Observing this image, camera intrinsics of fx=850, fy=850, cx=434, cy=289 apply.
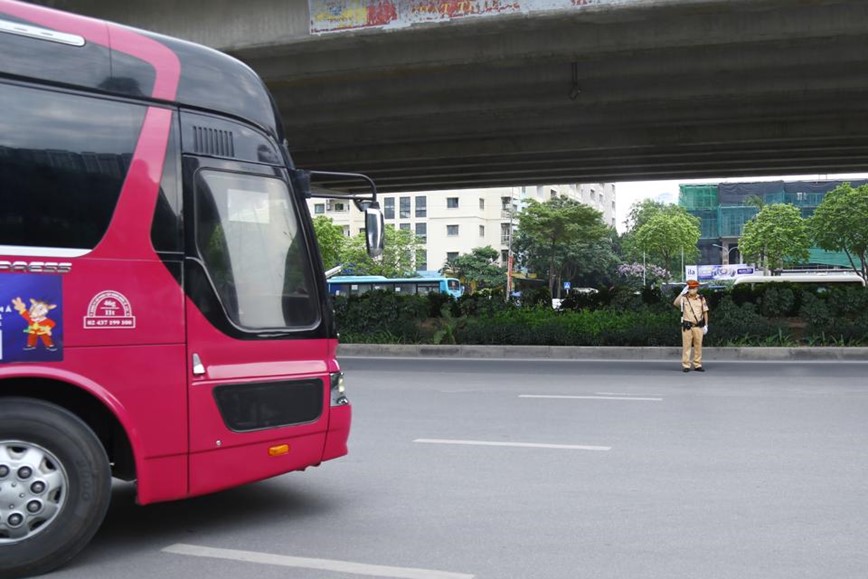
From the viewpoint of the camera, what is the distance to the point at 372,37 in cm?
1386

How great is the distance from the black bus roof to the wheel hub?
1963 millimetres

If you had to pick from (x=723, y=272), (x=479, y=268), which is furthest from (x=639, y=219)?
(x=479, y=268)

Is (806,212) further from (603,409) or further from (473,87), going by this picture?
(603,409)

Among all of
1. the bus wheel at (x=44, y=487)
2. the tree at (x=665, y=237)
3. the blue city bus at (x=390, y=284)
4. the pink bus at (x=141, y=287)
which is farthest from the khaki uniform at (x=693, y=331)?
the tree at (x=665, y=237)

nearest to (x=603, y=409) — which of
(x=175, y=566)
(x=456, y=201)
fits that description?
(x=175, y=566)

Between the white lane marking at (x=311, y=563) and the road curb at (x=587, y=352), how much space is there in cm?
1387

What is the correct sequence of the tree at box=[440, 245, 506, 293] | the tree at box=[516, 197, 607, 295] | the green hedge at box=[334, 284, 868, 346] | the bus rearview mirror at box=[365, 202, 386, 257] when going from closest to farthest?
the bus rearview mirror at box=[365, 202, 386, 257] < the green hedge at box=[334, 284, 868, 346] < the tree at box=[516, 197, 607, 295] < the tree at box=[440, 245, 506, 293]

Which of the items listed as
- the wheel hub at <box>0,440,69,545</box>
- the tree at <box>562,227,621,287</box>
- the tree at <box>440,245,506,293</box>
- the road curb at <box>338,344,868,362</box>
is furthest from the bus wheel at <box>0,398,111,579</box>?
the tree at <box>440,245,506,293</box>

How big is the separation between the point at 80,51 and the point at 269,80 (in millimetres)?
12049

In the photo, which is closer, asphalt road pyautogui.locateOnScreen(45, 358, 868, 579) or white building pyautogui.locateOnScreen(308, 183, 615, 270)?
asphalt road pyautogui.locateOnScreen(45, 358, 868, 579)

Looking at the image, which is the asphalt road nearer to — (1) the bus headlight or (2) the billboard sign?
(1) the bus headlight

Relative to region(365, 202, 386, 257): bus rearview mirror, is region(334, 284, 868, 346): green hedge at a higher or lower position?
lower

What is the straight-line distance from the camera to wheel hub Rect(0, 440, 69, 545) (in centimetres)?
424

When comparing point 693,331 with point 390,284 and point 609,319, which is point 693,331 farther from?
point 390,284
